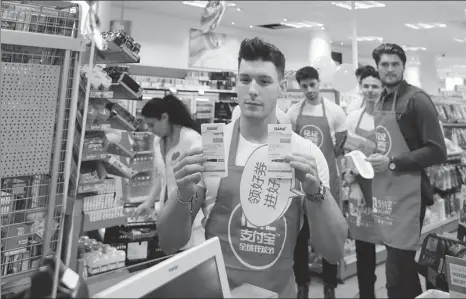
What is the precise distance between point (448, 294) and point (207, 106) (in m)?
7.18

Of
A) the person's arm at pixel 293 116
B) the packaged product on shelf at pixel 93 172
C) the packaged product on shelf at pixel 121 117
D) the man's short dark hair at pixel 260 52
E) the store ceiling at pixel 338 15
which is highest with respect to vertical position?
the store ceiling at pixel 338 15

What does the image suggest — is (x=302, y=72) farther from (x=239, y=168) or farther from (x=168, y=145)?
(x=239, y=168)

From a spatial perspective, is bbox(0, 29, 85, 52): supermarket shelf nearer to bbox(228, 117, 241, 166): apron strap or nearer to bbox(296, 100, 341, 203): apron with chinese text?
bbox(228, 117, 241, 166): apron strap

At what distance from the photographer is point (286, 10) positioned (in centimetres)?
1064

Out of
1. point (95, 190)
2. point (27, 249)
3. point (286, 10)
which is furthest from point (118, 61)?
point (286, 10)

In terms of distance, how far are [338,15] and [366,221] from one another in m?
9.43

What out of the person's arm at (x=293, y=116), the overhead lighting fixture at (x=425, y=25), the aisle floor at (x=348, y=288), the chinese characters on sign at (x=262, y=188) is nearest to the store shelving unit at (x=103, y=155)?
the chinese characters on sign at (x=262, y=188)

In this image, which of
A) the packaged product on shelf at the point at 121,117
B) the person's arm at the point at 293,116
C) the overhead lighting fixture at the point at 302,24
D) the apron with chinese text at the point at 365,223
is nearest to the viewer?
the packaged product on shelf at the point at 121,117

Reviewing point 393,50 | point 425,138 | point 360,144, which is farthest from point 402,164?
point 393,50

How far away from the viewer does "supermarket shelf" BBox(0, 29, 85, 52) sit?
1.61 m

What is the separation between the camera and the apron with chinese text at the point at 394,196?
2.50 m

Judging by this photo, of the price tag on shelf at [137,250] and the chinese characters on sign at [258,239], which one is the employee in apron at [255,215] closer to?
the chinese characters on sign at [258,239]

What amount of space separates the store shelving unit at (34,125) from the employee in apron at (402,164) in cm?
186

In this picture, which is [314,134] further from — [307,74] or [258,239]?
[258,239]
